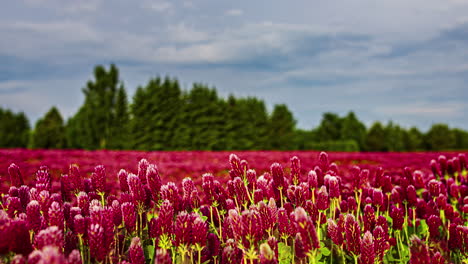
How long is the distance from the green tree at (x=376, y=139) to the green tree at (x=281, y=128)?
10.3m

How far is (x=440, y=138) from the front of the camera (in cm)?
5403

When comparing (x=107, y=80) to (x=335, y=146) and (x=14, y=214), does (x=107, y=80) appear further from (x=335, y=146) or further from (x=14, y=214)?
(x=14, y=214)

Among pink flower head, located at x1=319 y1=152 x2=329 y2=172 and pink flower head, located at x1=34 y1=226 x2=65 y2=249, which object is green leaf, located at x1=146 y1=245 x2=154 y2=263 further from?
pink flower head, located at x1=319 y1=152 x2=329 y2=172

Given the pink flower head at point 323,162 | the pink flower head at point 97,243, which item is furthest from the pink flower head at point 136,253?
the pink flower head at point 323,162

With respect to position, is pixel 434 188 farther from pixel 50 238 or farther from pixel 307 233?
pixel 50 238

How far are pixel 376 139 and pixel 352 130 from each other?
4.29 m

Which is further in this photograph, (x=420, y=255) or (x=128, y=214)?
(x=128, y=214)

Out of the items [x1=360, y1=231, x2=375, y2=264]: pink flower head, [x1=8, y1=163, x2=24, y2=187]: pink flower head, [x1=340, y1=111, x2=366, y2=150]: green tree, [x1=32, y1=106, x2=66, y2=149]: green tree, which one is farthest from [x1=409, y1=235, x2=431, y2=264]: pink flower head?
[x1=340, y1=111, x2=366, y2=150]: green tree

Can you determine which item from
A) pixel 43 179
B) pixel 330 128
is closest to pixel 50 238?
pixel 43 179

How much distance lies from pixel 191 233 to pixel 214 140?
118 feet

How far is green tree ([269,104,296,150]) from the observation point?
45.2 meters

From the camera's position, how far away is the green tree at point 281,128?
148ft

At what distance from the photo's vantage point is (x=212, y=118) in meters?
38.3

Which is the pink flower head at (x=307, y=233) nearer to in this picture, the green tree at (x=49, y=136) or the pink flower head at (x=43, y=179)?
the pink flower head at (x=43, y=179)
